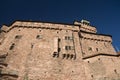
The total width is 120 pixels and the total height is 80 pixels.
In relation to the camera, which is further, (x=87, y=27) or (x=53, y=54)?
(x=87, y=27)

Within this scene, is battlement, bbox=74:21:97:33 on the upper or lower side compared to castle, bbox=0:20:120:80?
upper

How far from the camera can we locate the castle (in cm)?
2017

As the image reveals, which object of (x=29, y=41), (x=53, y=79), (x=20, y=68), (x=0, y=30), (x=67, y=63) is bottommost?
(x=53, y=79)

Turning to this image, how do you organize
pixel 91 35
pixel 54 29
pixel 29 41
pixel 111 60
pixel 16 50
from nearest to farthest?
pixel 111 60 < pixel 16 50 < pixel 29 41 < pixel 54 29 < pixel 91 35

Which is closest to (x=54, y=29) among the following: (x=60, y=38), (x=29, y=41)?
(x=60, y=38)

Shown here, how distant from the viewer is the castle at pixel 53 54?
20172 mm

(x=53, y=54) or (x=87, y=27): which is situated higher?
(x=87, y=27)

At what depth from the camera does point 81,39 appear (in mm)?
29094

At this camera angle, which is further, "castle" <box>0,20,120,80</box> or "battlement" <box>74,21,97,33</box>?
"battlement" <box>74,21,97,33</box>

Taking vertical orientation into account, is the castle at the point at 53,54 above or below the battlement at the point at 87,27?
below

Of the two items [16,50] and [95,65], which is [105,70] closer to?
[95,65]

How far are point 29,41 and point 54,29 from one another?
20.7 feet

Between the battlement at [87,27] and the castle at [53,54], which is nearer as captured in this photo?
the castle at [53,54]

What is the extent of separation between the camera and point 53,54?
23.1 meters
